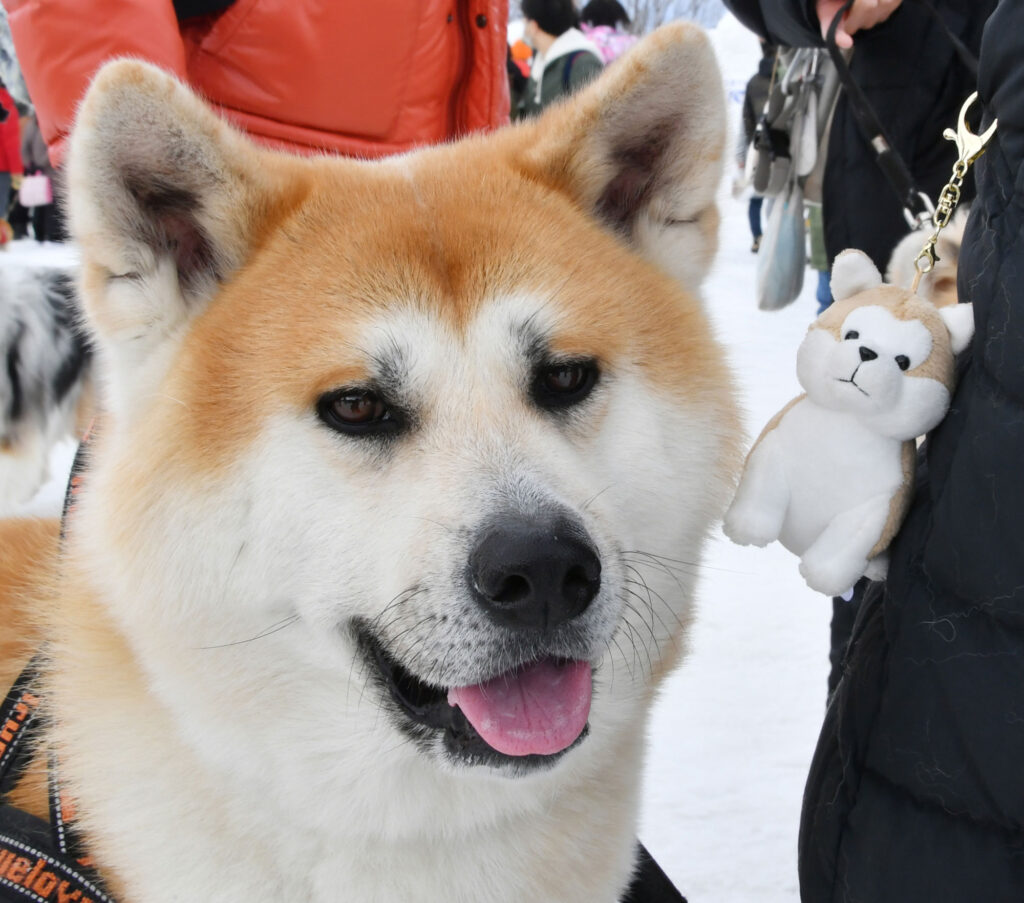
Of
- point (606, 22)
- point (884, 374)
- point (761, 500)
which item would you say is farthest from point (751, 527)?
point (606, 22)

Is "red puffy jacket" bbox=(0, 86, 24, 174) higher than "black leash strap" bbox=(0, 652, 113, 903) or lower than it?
lower

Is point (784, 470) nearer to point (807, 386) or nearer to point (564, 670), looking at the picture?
point (807, 386)

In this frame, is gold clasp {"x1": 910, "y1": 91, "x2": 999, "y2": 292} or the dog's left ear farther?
the dog's left ear

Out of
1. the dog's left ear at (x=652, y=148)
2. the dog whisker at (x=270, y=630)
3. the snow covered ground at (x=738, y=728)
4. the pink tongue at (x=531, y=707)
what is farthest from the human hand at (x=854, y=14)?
the dog whisker at (x=270, y=630)

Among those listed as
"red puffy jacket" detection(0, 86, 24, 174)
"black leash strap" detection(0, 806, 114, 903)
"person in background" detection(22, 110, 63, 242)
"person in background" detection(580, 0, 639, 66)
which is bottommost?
"person in background" detection(22, 110, 63, 242)

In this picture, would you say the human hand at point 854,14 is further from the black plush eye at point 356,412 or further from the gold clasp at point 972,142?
the black plush eye at point 356,412

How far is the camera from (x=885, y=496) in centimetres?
130

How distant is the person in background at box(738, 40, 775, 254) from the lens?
505cm

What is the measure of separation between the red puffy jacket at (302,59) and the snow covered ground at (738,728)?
504mm

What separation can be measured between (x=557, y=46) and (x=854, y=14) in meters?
6.38

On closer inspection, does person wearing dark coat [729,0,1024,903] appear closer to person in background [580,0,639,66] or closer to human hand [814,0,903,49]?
Answer: human hand [814,0,903,49]

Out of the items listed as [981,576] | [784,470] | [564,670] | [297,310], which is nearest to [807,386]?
[784,470]

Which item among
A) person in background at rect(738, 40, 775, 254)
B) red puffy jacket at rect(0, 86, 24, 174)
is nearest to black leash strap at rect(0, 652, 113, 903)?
person in background at rect(738, 40, 775, 254)

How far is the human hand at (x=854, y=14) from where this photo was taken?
2.04m
